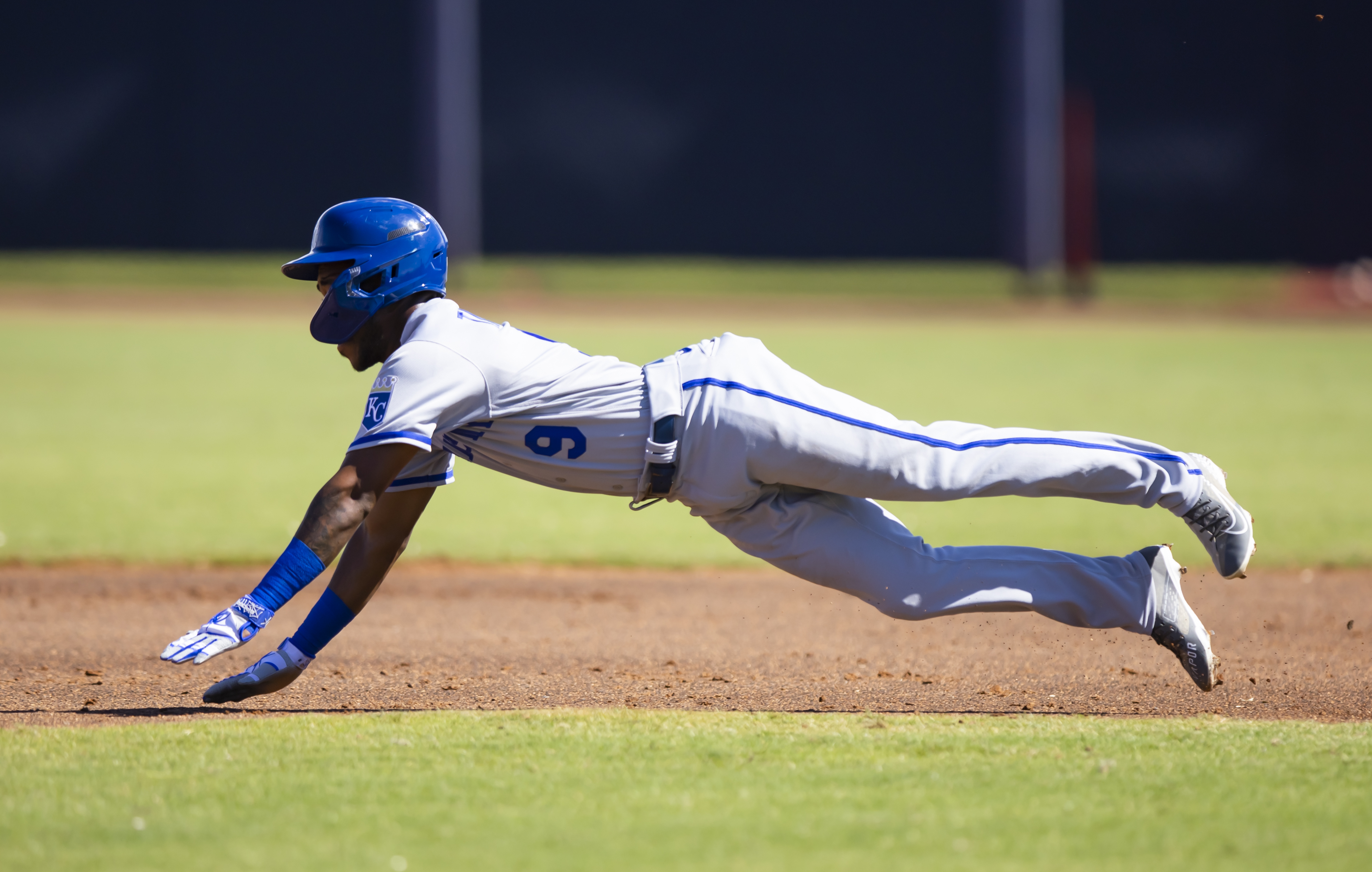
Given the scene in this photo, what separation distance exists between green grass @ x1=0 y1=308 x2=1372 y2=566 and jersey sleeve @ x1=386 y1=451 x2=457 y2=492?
3103mm

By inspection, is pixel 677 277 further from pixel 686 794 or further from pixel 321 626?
pixel 686 794

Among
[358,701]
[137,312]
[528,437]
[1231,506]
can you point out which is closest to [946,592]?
[1231,506]

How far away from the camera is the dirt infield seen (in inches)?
157

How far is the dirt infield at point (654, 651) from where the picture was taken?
13.1 ft

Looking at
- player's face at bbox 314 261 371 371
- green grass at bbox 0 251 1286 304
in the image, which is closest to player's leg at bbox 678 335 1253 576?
player's face at bbox 314 261 371 371

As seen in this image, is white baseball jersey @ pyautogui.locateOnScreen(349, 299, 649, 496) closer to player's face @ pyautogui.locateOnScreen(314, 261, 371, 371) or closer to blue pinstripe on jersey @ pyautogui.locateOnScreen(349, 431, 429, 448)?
blue pinstripe on jersey @ pyautogui.locateOnScreen(349, 431, 429, 448)

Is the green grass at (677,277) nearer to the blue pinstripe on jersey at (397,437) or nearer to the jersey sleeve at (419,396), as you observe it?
the jersey sleeve at (419,396)

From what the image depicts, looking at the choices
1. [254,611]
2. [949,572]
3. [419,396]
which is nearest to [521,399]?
[419,396]

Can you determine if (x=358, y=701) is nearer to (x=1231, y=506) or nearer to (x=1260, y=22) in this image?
(x=1231, y=506)

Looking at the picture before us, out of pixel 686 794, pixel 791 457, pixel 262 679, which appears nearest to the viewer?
pixel 686 794

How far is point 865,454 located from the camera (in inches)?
138

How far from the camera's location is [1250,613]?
5.64 meters

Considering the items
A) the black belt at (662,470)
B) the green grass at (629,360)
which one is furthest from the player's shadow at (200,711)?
the green grass at (629,360)

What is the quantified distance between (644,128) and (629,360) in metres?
13.0
